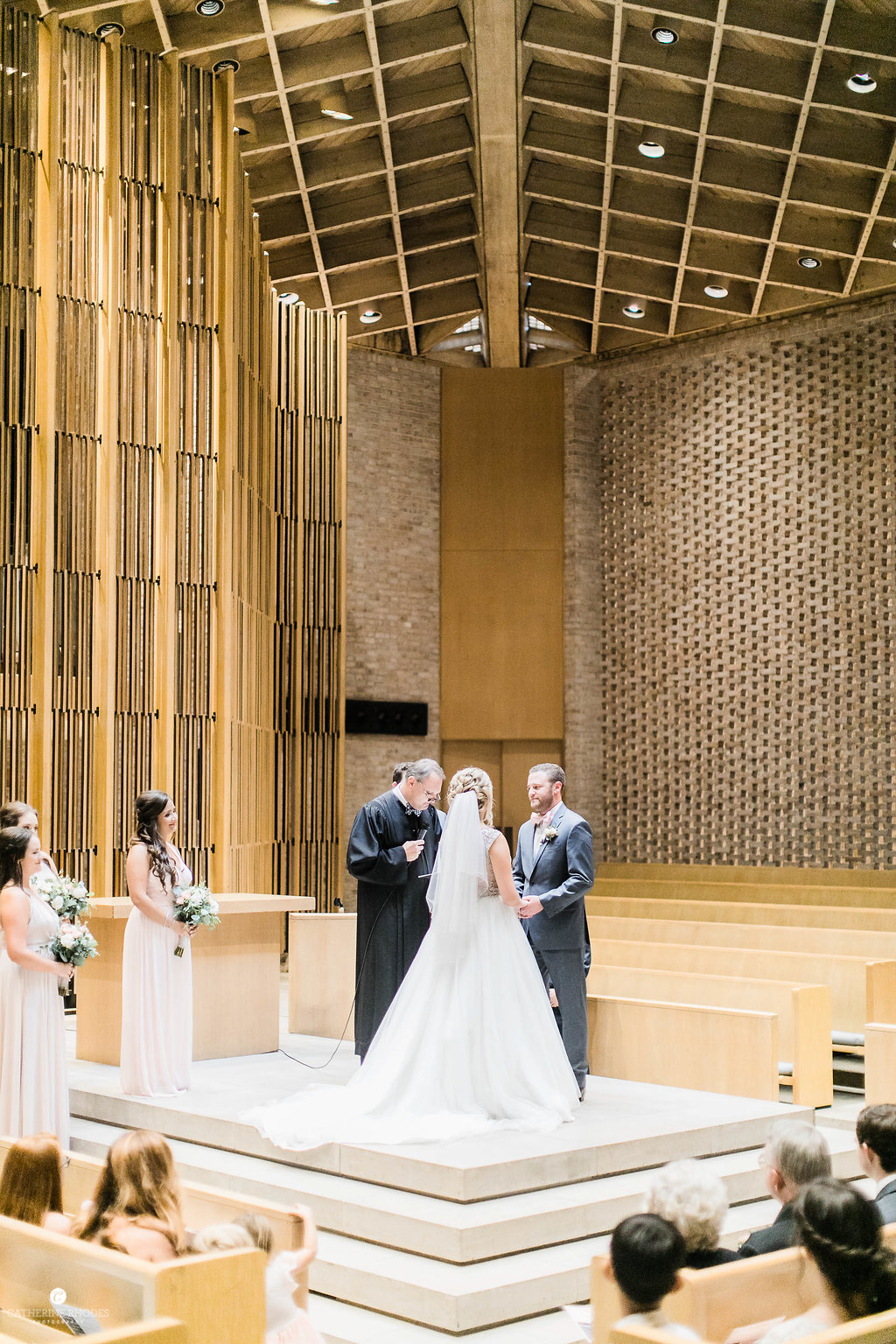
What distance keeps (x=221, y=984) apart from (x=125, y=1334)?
4.99 m

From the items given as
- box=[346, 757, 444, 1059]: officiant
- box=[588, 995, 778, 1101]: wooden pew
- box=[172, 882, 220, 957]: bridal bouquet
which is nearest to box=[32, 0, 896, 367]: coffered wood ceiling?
box=[346, 757, 444, 1059]: officiant

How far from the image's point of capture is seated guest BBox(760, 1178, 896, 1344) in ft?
8.72

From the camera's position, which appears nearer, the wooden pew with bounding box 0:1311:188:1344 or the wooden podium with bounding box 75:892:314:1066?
the wooden pew with bounding box 0:1311:188:1344

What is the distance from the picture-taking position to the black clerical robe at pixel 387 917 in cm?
661

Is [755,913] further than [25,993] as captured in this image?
Yes

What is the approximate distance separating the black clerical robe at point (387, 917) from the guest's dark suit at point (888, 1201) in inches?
133

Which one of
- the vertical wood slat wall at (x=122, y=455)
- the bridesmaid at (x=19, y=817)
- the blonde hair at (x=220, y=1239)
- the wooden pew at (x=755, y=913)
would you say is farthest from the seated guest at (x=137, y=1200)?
the wooden pew at (x=755, y=913)

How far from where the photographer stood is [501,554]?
15.5m

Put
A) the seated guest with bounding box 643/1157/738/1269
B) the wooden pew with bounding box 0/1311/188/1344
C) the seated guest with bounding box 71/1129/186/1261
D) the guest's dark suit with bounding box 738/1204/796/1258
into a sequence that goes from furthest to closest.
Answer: the guest's dark suit with bounding box 738/1204/796/1258, the seated guest with bounding box 71/1129/186/1261, the seated guest with bounding box 643/1157/738/1269, the wooden pew with bounding box 0/1311/188/1344

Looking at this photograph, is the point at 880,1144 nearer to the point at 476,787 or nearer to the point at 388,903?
the point at 476,787

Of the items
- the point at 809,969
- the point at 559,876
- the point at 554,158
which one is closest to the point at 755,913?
the point at 809,969

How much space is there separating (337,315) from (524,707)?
15.5 ft

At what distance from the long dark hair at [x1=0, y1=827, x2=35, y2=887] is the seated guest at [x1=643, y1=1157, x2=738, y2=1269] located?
130 inches

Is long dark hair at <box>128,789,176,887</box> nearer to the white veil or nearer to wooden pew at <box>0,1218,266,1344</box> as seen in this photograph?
the white veil
